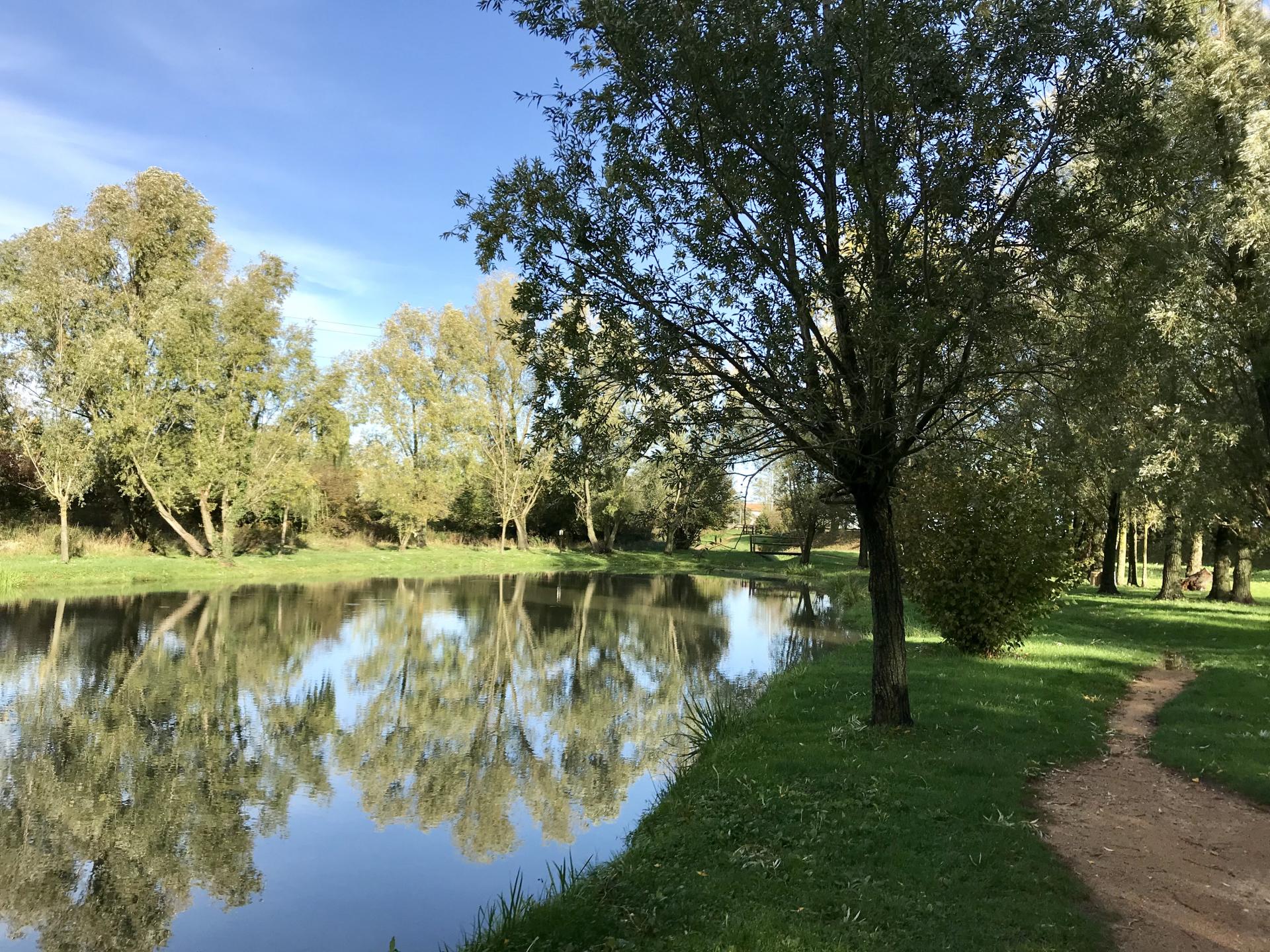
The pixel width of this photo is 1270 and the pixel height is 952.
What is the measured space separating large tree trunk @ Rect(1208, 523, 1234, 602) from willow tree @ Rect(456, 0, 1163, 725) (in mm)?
21780

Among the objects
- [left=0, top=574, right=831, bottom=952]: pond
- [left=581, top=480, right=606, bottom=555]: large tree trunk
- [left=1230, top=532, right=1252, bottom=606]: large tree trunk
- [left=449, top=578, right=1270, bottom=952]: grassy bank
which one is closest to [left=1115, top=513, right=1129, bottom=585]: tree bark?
[left=1230, top=532, right=1252, bottom=606]: large tree trunk

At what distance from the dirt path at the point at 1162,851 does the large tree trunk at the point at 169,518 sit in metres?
32.6

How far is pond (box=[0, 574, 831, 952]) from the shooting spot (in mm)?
6422

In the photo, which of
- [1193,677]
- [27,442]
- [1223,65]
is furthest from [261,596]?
[1223,65]

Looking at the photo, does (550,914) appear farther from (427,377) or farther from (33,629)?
(427,377)

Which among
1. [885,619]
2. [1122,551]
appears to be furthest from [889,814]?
[1122,551]

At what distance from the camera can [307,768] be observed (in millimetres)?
9617

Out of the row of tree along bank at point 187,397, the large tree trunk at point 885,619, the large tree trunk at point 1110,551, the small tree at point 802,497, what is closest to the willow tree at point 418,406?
the row of tree along bank at point 187,397

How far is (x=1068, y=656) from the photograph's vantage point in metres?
14.2

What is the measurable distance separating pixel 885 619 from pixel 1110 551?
24.0 meters

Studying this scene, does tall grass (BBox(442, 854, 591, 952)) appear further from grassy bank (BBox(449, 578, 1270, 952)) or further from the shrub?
the shrub

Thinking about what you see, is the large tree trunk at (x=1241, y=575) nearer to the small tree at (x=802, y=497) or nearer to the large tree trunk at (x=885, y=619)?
the small tree at (x=802, y=497)

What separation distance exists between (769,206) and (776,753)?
602cm

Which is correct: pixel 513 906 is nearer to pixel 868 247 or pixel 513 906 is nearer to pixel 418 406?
pixel 868 247
